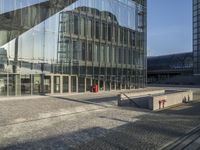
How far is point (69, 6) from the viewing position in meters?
34.8

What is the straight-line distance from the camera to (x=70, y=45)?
34594 millimetres

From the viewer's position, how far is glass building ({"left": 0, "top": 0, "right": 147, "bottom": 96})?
2869cm

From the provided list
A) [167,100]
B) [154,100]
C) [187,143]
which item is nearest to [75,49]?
[167,100]

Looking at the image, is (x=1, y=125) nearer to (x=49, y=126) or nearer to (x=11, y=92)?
(x=49, y=126)

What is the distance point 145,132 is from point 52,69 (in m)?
21.5

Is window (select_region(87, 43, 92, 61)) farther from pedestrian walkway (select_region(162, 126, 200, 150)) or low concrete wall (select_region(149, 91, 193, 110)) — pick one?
pedestrian walkway (select_region(162, 126, 200, 150))

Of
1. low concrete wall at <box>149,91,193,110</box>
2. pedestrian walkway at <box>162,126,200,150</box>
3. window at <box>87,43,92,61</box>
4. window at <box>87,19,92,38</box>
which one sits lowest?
pedestrian walkway at <box>162,126,200,150</box>

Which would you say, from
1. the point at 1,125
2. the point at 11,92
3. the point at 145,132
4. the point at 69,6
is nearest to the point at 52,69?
the point at 11,92

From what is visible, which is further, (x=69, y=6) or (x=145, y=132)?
(x=69, y=6)

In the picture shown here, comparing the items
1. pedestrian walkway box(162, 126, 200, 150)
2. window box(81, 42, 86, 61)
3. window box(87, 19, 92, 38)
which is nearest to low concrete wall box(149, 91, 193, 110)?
pedestrian walkway box(162, 126, 200, 150)

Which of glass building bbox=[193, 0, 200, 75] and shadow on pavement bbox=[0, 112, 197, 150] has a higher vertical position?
glass building bbox=[193, 0, 200, 75]

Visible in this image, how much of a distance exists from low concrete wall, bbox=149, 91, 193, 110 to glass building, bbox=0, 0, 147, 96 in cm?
1347

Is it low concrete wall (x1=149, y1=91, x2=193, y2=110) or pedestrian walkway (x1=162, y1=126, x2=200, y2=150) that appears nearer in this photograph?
pedestrian walkway (x1=162, y1=126, x2=200, y2=150)

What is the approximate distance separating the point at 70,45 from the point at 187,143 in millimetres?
25868
